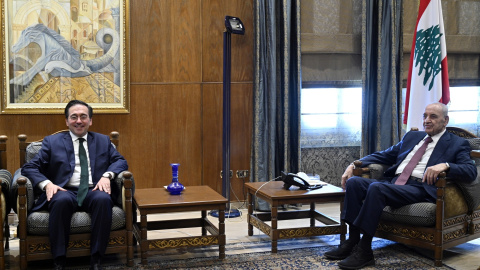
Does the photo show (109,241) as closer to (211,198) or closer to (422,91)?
(211,198)

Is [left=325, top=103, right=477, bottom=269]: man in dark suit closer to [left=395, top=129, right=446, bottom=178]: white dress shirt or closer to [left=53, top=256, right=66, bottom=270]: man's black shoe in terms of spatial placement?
[left=395, top=129, right=446, bottom=178]: white dress shirt

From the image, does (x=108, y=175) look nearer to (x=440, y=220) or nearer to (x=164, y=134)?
(x=164, y=134)

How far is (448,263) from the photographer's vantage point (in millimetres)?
3924

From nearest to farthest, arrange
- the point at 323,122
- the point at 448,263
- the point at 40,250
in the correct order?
the point at 40,250, the point at 448,263, the point at 323,122

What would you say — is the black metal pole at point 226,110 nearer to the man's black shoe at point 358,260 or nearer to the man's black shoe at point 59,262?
the man's black shoe at point 358,260

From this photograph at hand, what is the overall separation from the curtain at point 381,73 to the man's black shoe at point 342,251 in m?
1.87

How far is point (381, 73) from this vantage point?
5734 mm

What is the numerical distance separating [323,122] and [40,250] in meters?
3.19

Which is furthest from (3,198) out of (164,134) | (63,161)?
(164,134)

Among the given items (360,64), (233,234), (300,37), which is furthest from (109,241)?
(360,64)

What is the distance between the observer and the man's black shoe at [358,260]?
3.82 metres

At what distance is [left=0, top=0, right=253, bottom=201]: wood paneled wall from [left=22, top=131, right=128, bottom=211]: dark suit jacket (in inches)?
41.6

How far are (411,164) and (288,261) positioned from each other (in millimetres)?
1151

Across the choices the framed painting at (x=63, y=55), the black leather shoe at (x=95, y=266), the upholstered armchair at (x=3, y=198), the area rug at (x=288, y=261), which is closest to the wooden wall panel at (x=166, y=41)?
the framed painting at (x=63, y=55)
